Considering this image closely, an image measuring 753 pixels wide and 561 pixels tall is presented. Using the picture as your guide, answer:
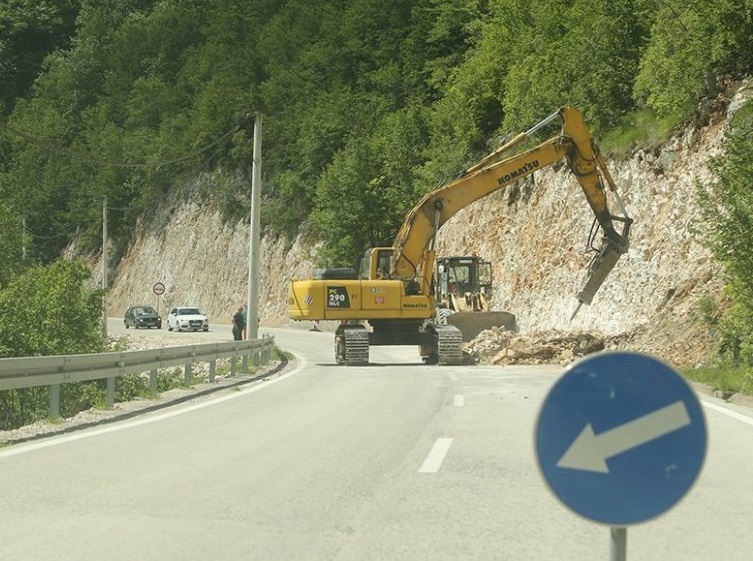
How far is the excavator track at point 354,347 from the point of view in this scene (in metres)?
30.7

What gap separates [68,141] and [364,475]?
103022mm

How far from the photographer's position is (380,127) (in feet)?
245

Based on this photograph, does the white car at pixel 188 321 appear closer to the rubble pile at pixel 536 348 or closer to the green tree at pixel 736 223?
the rubble pile at pixel 536 348

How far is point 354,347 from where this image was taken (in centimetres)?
3069

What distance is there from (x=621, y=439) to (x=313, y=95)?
268 feet

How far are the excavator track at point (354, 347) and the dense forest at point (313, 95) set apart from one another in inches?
383

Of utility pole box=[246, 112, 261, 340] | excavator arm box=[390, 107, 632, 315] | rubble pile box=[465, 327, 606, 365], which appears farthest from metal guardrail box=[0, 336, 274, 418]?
rubble pile box=[465, 327, 606, 365]

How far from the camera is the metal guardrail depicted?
14.1m

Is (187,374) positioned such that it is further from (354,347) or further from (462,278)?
(462,278)

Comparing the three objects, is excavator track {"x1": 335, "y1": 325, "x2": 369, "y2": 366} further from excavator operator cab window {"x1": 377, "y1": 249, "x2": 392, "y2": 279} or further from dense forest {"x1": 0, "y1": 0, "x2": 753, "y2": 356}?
dense forest {"x1": 0, "y1": 0, "x2": 753, "y2": 356}

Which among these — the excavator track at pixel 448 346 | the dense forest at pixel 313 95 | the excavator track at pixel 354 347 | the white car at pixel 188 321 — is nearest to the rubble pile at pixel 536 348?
the excavator track at pixel 448 346

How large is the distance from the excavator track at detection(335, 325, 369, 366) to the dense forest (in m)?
9.72

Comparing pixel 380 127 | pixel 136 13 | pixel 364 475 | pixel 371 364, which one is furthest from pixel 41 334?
pixel 136 13

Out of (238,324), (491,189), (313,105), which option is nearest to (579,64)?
(238,324)
